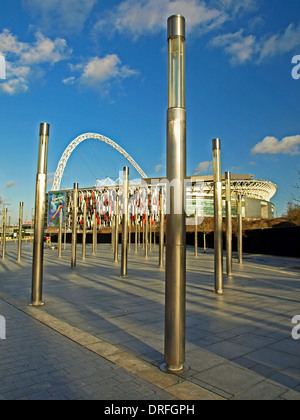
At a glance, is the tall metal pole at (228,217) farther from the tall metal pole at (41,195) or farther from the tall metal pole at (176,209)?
the tall metal pole at (176,209)

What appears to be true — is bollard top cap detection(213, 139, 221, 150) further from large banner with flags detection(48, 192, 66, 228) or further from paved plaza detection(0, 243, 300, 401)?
large banner with flags detection(48, 192, 66, 228)

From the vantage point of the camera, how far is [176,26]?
16.5 ft

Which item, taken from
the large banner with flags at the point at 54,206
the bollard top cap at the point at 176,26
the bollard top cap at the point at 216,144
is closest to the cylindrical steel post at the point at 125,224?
the bollard top cap at the point at 216,144

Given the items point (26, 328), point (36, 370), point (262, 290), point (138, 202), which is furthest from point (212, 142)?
point (138, 202)

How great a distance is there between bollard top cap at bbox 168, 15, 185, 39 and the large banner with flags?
8354 cm

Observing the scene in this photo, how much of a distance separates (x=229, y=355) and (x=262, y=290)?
→ 7.05 m

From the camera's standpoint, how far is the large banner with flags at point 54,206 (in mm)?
86931

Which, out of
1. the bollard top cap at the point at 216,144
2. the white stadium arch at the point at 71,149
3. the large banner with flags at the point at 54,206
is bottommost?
the bollard top cap at the point at 216,144

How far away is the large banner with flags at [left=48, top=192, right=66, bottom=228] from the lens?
8693cm

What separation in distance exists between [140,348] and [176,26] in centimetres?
507

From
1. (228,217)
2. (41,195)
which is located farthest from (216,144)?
(41,195)

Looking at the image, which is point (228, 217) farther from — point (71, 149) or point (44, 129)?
point (71, 149)

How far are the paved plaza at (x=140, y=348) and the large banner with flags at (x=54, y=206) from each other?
3107 inches
